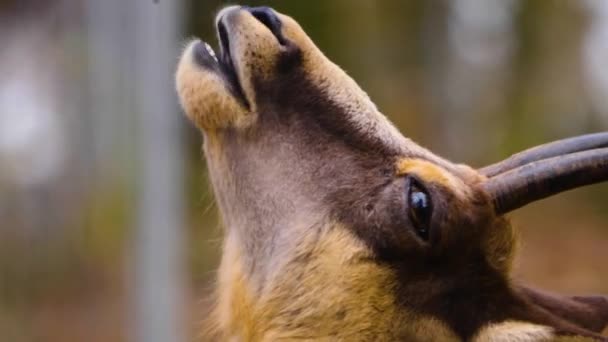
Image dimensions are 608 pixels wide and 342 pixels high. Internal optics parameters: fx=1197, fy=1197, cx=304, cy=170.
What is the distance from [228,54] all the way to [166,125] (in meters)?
1.55

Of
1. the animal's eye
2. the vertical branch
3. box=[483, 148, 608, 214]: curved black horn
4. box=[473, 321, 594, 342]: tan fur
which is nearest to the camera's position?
box=[473, 321, 594, 342]: tan fur

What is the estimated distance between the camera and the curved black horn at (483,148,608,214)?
4.04m

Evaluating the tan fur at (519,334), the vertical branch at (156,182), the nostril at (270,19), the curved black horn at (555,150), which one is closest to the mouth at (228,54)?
the nostril at (270,19)

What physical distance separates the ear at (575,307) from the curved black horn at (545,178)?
350 millimetres

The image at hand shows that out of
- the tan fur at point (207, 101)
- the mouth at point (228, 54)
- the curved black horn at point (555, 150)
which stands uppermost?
the mouth at point (228, 54)

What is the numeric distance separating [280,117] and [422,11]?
11190mm

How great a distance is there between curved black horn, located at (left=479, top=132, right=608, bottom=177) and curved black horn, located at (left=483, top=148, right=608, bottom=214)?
70 millimetres

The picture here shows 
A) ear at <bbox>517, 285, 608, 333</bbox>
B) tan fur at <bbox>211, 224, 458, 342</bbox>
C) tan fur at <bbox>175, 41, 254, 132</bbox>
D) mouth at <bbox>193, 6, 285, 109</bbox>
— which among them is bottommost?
ear at <bbox>517, 285, 608, 333</bbox>

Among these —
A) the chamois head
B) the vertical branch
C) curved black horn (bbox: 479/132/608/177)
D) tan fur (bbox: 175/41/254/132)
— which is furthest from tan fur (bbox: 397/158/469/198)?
the vertical branch

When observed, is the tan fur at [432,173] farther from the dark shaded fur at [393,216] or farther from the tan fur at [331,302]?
the tan fur at [331,302]

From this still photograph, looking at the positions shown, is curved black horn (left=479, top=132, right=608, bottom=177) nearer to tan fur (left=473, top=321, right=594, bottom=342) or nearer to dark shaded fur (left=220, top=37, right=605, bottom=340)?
dark shaded fur (left=220, top=37, right=605, bottom=340)

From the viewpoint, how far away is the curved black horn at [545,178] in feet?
13.3

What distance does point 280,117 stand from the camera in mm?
4328

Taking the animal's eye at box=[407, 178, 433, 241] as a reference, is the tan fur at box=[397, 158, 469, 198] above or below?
above
